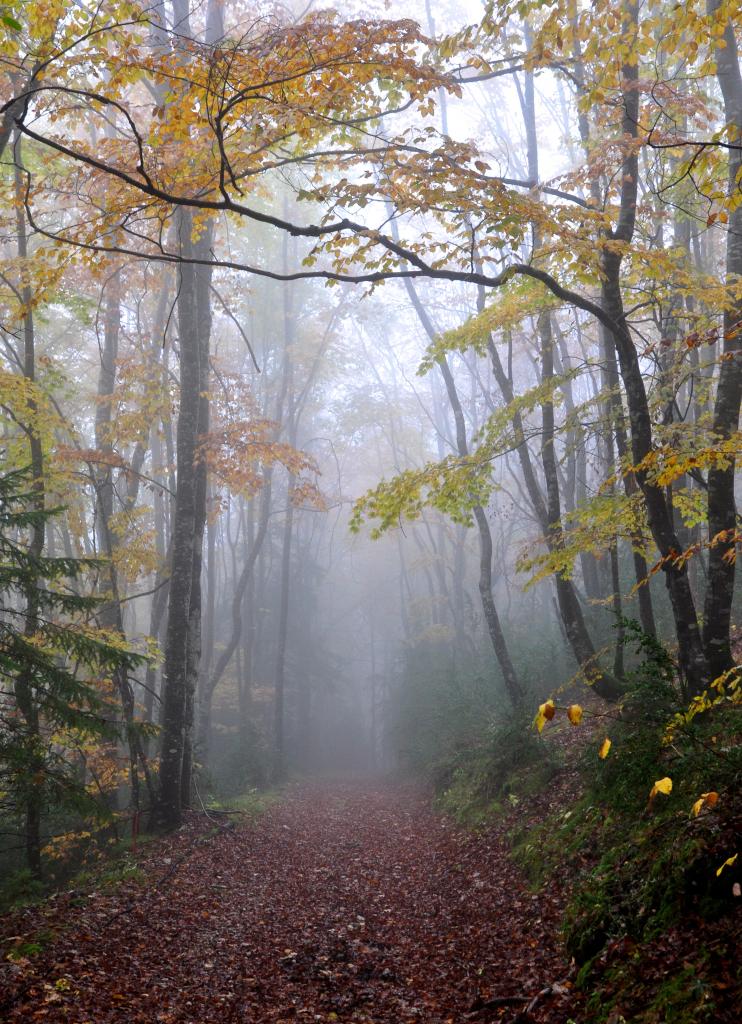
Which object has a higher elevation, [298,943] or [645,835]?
[645,835]

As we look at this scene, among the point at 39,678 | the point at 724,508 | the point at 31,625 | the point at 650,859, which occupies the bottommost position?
the point at 650,859

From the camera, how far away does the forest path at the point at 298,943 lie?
432 cm

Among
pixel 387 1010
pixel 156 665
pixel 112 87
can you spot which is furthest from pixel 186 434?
pixel 387 1010

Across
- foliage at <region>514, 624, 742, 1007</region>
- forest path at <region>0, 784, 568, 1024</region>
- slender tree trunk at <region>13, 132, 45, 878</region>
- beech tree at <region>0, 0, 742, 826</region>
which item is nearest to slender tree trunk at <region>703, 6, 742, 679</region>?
beech tree at <region>0, 0, 742, 826</region>

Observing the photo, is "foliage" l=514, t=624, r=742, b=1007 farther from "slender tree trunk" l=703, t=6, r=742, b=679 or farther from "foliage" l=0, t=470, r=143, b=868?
"foliage" l=0, t=470, r=143, b=868

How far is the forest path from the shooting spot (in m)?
4.32

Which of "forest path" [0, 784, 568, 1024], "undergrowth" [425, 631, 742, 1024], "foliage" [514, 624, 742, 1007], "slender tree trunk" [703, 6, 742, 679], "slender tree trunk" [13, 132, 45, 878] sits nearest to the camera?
"undergrowth" [425, 631, 742, 1024]

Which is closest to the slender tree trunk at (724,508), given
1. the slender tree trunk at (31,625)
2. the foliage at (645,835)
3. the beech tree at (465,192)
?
the beech tree at (465,192)

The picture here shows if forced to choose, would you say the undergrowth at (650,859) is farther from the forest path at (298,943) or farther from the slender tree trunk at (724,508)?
the slender tree trunk at (724,508)

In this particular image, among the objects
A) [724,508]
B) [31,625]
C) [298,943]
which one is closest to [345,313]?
[31,625]

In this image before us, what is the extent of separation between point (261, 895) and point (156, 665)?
13.8 ft

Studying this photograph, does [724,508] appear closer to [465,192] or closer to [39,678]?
[465,192]

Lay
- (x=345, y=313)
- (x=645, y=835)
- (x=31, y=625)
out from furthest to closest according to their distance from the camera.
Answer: (x=345, y=313) → (x=31, y=625) → (x=645, y=835)

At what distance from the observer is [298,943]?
5727 millimetres
